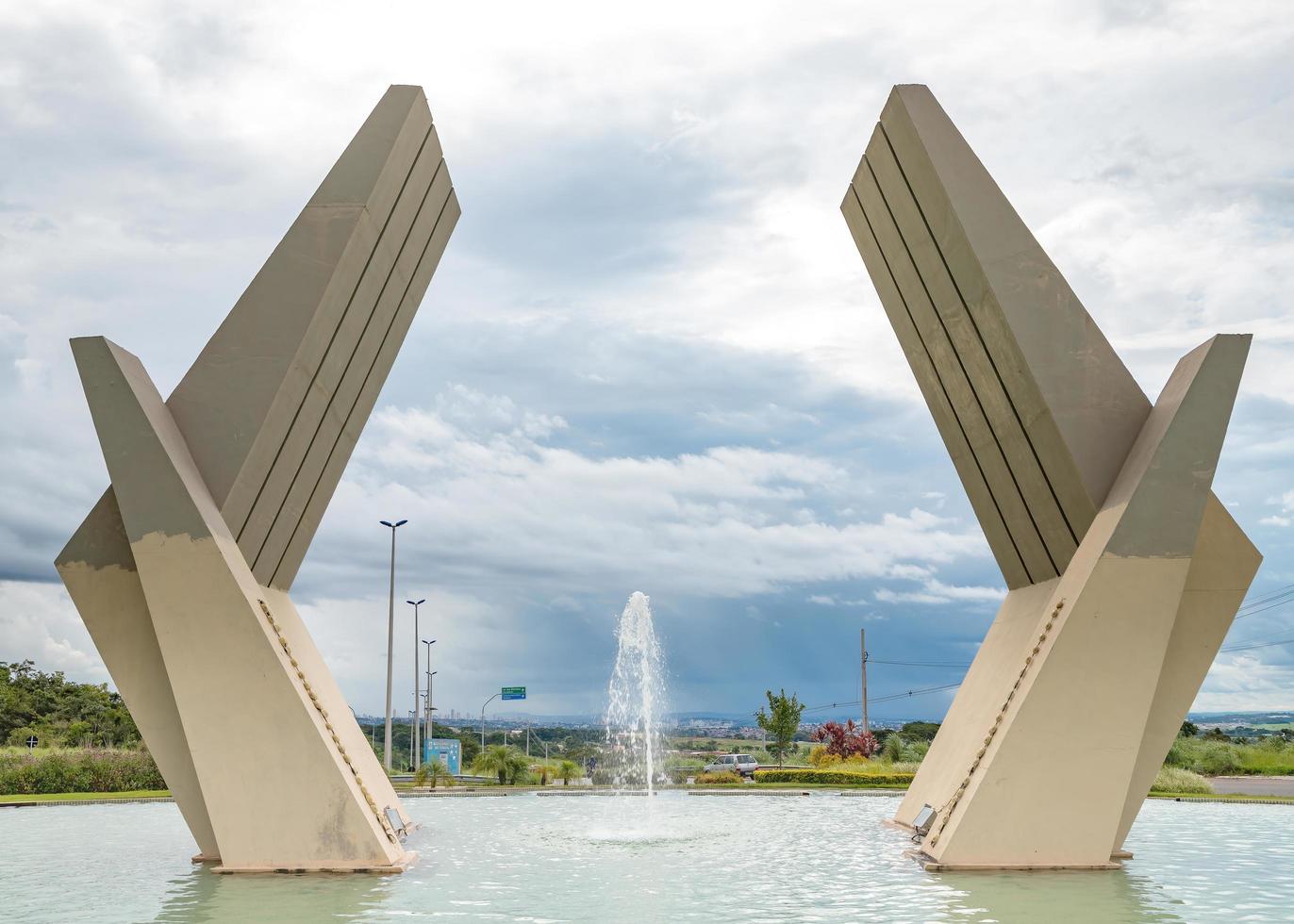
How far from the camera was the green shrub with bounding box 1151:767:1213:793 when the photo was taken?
26188 mm

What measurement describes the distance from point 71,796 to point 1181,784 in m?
26.8

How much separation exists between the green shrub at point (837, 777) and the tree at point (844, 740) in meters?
4.34

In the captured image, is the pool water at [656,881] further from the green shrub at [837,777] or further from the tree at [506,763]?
the tree at [506,763]

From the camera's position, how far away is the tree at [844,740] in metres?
35.9

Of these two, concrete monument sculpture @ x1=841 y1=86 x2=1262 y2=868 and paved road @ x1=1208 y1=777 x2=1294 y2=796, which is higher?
concrete monument sculpture @ x1=841 y1=86 x2=1262 y2=868

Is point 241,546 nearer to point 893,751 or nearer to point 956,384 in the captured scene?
point 956,384

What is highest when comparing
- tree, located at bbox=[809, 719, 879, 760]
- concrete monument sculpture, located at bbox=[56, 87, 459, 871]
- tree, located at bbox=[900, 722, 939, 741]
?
concrete monument sculpture, located at bbox=[56, 87, 459, 871]

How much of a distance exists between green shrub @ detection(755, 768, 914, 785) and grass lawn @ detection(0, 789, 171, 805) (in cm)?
1619

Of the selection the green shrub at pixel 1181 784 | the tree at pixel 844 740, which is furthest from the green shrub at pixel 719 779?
the green shrub at pixel 1181 784

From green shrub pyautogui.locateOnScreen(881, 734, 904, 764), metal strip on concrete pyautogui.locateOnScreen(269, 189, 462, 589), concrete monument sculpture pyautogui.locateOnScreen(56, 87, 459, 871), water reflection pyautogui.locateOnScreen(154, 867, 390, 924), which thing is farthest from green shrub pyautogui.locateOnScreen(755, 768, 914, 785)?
water reflection pyautogui.locateOnScreen(154, 867, 390, 924)

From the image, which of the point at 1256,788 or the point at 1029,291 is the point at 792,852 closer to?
the point at 1029,291

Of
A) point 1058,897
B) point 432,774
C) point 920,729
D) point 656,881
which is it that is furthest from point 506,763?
point 920,729

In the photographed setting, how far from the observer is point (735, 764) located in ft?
131

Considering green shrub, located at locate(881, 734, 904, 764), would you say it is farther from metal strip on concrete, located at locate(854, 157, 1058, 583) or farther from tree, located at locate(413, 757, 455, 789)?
metal strip on concrete, located at locate(854, 157, 1058, 583)
